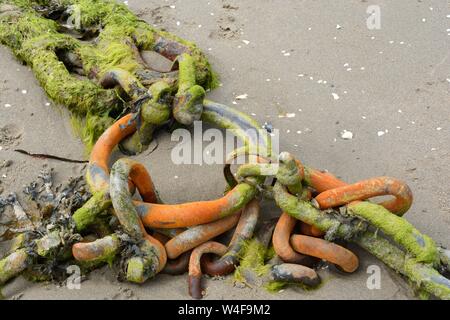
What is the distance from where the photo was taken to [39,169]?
3301 millimetres

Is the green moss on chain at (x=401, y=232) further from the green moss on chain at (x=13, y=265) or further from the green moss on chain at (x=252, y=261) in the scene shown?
the green moss on chain at (x=13, y=265)

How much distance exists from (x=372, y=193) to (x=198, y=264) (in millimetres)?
866

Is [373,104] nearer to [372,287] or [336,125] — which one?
[336,125]

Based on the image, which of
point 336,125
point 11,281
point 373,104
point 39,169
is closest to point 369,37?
point 373,104

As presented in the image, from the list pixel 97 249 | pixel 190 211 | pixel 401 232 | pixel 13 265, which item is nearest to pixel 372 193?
pixel 401 232

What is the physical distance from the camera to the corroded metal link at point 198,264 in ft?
8.49

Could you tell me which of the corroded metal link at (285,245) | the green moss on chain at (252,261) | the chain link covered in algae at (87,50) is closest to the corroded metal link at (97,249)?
the green moss on chain at (252,261)

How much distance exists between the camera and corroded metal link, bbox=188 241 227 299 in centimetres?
259

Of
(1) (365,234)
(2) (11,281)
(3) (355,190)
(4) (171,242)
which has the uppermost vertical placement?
(3) (355,190)

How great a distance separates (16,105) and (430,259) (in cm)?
268

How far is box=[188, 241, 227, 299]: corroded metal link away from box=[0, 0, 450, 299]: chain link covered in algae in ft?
0.33

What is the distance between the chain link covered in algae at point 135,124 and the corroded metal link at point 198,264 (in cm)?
10

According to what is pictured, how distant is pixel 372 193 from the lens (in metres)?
2.63

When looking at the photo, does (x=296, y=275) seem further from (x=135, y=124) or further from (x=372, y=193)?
(x=135, y=124)
